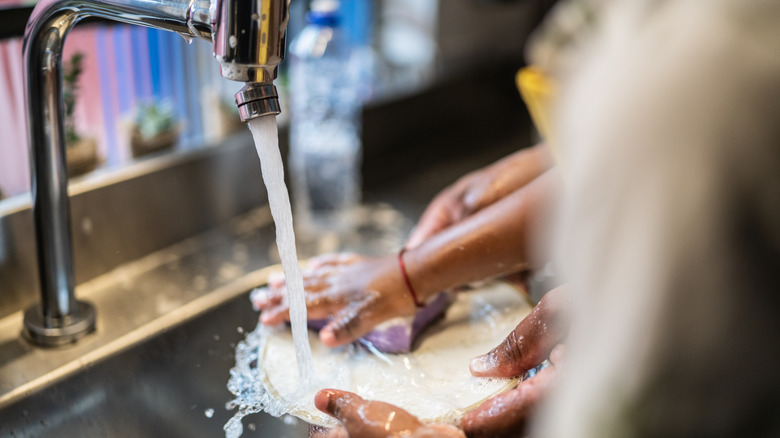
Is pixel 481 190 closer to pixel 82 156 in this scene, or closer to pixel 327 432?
pixel 327 432

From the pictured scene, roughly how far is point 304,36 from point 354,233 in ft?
1.26

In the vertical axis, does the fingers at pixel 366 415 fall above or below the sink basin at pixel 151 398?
above

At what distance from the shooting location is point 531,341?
2.03ft

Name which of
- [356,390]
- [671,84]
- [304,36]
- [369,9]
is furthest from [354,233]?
[671,84]

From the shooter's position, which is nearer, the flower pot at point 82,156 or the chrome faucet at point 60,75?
the chrome faucet at point 60,75

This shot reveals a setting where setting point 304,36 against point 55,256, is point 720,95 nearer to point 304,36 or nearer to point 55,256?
point 55,256

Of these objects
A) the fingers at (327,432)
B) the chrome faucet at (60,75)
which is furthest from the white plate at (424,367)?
the chrome faucet at (60,75)

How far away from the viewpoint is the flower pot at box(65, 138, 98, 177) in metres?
0.89

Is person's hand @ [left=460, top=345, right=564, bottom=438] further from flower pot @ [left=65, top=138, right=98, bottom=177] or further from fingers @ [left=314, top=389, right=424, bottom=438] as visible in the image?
flower pot @ [left=65, top=138, right=98, bottom=177]

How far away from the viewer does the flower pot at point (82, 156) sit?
89 cm

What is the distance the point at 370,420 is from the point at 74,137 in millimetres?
615

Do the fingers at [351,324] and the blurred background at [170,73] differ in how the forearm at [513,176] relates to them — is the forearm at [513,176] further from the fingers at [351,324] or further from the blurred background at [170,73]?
the blurred background at [170,73]

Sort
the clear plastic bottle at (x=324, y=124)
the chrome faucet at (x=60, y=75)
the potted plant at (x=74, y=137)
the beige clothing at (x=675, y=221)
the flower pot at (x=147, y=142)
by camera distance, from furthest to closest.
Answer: the clear plastic bottle at (x=324, y=124), the flower pot at (x=147, y=142), the potted plant at (x=74, y=137), the chrome faucet at (x=60, y=75), the beige clothing at (x=675, y=221)

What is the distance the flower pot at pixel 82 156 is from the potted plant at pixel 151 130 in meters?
0.08
